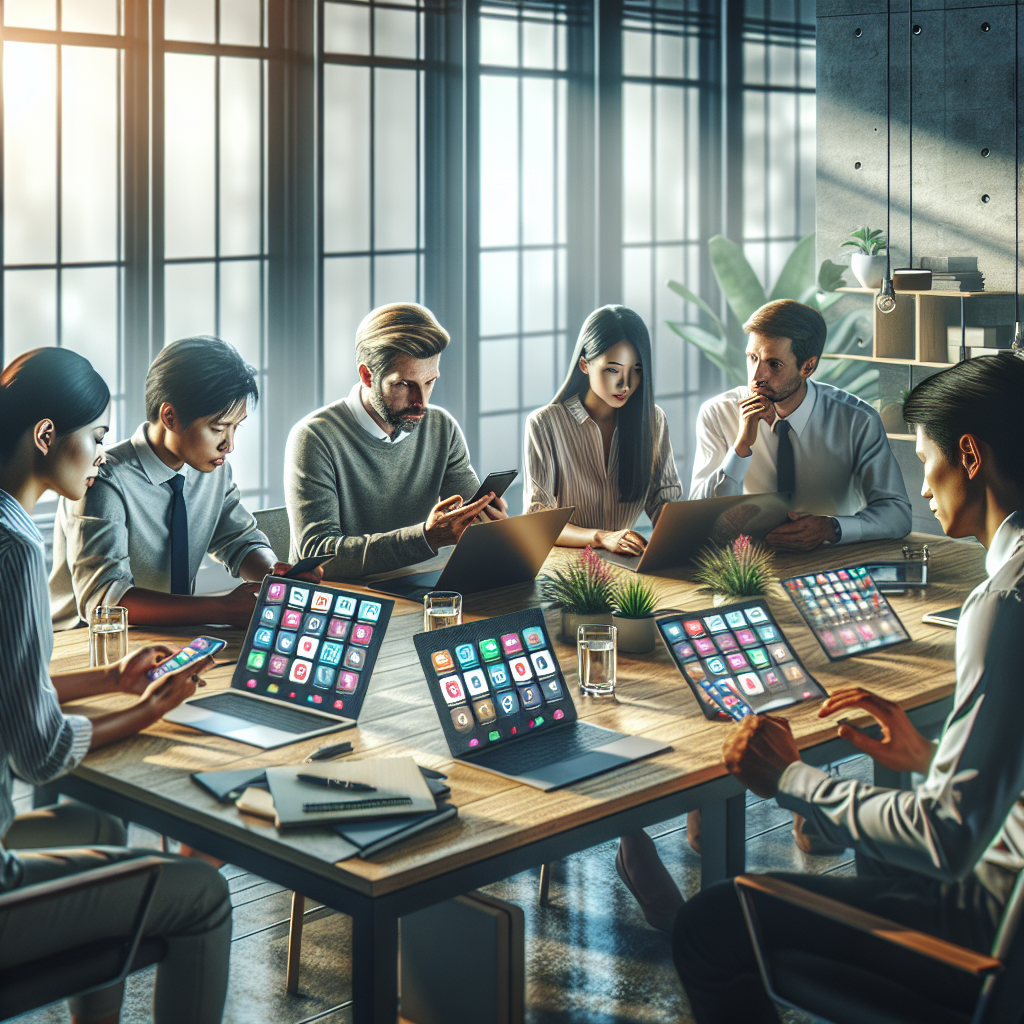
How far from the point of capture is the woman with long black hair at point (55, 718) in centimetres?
186

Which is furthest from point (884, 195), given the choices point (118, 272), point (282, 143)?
point (118, 272)

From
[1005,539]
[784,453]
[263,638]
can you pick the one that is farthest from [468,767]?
[784,453]

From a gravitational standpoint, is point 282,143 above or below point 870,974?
above

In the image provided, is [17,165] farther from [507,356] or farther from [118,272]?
[507,356]

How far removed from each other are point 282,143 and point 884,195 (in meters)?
2.89

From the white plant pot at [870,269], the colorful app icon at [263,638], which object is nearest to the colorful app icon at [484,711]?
the colorful app icon at [263,638]

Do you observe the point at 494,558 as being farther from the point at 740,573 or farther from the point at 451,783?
the point at 451,783

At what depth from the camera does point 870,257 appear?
247 inches

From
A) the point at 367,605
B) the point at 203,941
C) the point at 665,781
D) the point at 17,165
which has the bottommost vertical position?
the point at 203,941

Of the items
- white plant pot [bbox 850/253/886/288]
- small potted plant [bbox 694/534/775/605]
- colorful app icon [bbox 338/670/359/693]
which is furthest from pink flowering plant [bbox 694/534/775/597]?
white plant pot [bbox 850/253/886/288]

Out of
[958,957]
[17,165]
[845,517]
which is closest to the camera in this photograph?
[958,957]

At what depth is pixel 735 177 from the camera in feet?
26.5

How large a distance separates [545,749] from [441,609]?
0.69m

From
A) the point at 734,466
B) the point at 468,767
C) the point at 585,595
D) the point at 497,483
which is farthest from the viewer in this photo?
the point at 734,466
